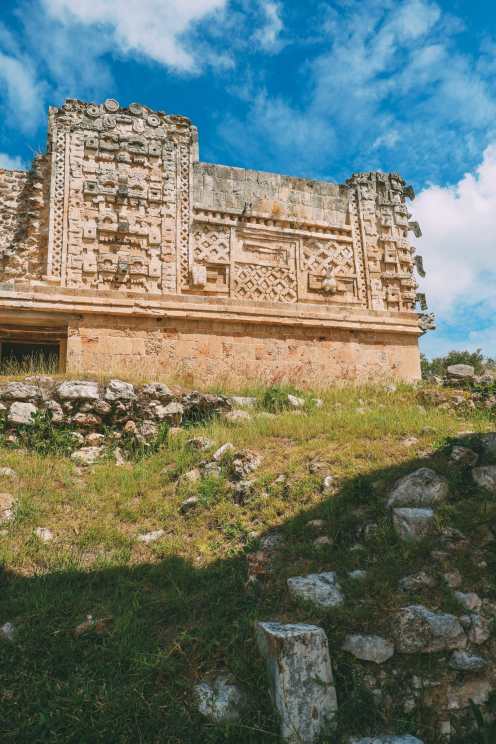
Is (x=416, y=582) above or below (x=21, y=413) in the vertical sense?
below

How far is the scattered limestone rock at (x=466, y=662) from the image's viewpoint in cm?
279

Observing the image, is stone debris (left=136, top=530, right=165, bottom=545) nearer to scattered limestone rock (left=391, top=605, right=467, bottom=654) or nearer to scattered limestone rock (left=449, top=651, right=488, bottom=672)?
scattered limestone rock (left=391, top=605, right=467, bottom=654)

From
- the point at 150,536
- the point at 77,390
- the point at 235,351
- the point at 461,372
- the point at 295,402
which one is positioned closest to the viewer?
the point at 150,536

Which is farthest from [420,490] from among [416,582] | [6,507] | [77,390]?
[77,390]

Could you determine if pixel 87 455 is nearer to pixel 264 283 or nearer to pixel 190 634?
pixel 190 634

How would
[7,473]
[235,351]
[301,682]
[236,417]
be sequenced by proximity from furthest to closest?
[235,351]
[236,417]
[7,473]
[301,682]

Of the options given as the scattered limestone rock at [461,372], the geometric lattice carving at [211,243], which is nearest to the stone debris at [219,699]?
the scattered limestone rock at [461,372]

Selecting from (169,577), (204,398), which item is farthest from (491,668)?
(204,398)

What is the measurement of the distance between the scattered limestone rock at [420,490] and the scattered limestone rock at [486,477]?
0.26 metres

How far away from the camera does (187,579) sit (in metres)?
3.80

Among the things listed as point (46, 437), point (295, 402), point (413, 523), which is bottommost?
point (413, 523)

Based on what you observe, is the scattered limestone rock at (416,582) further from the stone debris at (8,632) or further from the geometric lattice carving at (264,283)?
the geometric lattice carving at (264,283)

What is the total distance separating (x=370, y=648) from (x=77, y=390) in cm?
505

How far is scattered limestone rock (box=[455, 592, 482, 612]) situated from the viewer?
10.1 ft
